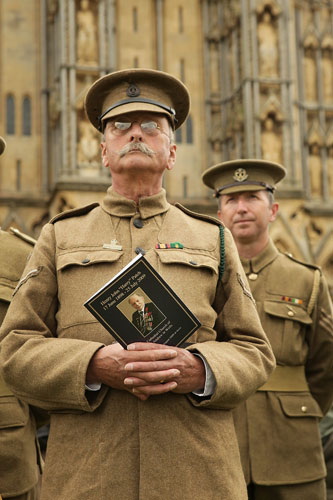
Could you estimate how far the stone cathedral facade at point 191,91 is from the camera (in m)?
13.8

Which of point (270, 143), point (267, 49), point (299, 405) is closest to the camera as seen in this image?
point (299, 405)

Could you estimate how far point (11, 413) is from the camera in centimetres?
254

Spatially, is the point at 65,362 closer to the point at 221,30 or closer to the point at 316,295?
the point at 316,295

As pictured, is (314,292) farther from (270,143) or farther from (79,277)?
(270,143)

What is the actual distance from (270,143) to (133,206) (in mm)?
12468

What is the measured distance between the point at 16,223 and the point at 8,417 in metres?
12.3

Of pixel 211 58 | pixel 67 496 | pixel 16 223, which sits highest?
pixel 211 58

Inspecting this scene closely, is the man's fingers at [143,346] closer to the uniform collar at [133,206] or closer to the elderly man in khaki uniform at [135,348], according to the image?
the elderly man in khaki uniform at [135,348]

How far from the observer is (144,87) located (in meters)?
2.18

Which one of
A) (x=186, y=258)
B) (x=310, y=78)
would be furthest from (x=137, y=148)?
(x=310, y=78)

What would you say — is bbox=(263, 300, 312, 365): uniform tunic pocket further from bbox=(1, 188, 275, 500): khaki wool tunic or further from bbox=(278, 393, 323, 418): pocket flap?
bbox=(1, 188, 275, 500): khaki wool tunic

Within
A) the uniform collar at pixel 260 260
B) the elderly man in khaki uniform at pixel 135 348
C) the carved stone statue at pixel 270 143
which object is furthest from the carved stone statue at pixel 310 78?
the elderly man in khaki uniform at pixel 135 348

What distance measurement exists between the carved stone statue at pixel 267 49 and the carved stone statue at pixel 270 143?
41.0 inches

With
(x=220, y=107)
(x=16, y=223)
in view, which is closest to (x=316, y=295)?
(x=16, y=223)
